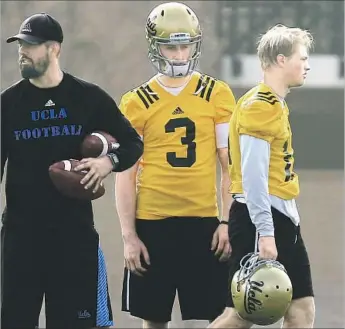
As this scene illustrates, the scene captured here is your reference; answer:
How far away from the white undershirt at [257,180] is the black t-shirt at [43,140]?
2.08ft

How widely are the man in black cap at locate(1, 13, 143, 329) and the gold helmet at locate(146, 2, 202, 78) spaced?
1.59 feet

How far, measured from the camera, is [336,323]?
7.07 metres

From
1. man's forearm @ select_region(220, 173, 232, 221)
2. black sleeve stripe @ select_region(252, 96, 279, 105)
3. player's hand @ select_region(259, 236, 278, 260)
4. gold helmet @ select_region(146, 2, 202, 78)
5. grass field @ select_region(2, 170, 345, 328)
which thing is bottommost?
grass field @ select_region(2, 170, 345, 328)

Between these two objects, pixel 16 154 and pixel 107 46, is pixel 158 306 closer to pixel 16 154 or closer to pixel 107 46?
pixel 16 154

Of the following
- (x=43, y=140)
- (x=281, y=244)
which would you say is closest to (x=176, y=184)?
(x=281, y=244)

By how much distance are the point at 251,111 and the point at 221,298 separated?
1.01 m

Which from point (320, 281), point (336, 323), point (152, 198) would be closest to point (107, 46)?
point (320, 281)

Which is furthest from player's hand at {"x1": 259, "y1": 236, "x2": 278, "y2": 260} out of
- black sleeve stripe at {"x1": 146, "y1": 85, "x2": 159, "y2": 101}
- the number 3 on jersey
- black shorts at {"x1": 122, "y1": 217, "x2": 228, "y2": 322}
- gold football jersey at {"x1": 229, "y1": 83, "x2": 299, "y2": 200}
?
black sleeve stripe at {"x1": 146, "y1": 85, "x2": 159, "y2": 101}

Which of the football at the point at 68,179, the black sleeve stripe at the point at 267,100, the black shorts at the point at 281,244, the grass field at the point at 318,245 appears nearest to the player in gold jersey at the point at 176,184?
the black shorts at the point at 281,244

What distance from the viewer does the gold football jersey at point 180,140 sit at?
16.8 ft

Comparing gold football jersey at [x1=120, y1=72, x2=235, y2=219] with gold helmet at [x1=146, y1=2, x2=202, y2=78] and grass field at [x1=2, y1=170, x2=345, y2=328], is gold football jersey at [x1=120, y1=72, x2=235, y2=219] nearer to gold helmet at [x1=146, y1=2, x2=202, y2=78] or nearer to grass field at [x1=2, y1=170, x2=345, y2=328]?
gold helmet at [x1=146, y1=2, x2=202, y2=78]

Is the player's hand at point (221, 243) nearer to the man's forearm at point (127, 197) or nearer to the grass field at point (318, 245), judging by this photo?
the man's forearm at point (127, 197)

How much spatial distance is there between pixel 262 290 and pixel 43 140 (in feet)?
3.79

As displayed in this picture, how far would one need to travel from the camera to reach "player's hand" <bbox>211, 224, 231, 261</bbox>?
5.13 meters
